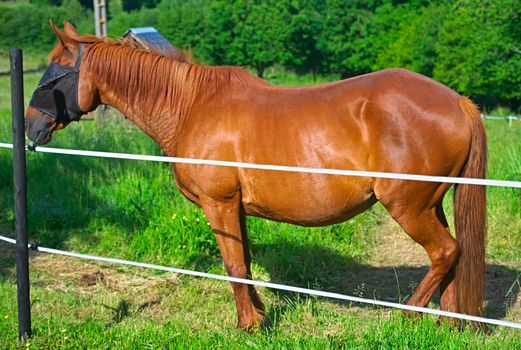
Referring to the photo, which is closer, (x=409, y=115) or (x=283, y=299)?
(x=409, y=115)

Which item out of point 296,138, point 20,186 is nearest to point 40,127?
point 20,186

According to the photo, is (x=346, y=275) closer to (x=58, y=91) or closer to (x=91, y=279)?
(x=91, y=279)

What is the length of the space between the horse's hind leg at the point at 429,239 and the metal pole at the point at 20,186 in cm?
224

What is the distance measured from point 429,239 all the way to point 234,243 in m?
1.28

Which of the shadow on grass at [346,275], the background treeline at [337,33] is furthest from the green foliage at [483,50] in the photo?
the shadow on grass at [346,275]

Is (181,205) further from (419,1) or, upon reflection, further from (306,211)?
(419,1)

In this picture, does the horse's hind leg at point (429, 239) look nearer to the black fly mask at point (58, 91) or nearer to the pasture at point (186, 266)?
the pasture at point (186, 266)

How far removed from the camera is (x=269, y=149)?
157 inches

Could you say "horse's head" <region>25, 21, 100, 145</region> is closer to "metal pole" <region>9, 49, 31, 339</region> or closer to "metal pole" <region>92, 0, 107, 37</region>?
"metal pole" <region>9, 49, 31, 339</region>

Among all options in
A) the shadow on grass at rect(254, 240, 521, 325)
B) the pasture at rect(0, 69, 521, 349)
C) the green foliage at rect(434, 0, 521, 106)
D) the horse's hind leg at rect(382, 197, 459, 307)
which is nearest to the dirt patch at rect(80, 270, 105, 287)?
the pasture at rect(0, 69, 521, 349)

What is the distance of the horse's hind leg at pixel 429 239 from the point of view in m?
3.88

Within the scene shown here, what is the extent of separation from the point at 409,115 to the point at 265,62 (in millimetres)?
58679

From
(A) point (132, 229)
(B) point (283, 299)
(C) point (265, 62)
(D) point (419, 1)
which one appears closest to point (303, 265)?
(B) point (283, 299)

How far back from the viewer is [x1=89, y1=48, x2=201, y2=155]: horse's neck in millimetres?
4387
